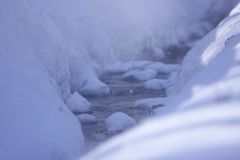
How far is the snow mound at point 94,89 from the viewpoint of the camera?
8.51 metres

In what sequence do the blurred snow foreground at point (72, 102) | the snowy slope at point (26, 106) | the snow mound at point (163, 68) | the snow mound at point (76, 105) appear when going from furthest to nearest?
the snow mound at point (163, 68) → the snow mound at point (76, 105) → the snowy slope at point (26, 106) → the blurred snow foreground at point (72, 102)

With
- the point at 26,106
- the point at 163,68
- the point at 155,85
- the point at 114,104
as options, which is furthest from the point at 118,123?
the point at 163,68

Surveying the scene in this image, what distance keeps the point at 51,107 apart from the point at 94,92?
4.67 meters

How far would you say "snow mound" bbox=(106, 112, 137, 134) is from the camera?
5137 millimetres

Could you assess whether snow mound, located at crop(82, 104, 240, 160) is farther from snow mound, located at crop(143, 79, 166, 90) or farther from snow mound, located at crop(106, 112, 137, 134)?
snow mound, located at crop(143, 79, 166, 90)

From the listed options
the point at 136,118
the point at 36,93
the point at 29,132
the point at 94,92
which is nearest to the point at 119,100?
the point at 94,92

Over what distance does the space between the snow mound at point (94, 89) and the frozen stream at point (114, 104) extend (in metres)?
0.24

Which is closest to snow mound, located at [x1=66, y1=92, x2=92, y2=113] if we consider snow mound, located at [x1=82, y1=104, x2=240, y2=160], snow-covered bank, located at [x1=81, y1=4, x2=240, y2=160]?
snow-covered bank, located at [x1=81, y1=4, x2=240, y2=160]

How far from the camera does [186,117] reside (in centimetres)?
214

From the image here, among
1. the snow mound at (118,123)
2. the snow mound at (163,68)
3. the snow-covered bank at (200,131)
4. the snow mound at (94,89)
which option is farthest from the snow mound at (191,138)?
the snow mound at (163,68)

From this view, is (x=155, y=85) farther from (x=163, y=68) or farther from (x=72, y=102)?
(x=163, y=68)

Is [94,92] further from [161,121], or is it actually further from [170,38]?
[170,38]

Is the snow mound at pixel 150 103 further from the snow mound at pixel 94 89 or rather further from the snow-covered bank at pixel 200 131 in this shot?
the snow-covered bank at pixel 200 131

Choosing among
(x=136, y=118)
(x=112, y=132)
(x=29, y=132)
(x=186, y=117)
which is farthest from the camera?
(x=136, y=118)
